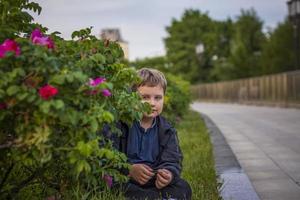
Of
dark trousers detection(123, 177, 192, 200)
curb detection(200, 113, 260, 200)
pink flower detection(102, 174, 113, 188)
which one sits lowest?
curb detection(200, 113, 260, 200)

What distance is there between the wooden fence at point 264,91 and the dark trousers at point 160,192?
1934 centimetres

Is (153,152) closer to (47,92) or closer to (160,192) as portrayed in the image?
(160,192)

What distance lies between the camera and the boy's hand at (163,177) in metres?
4.14

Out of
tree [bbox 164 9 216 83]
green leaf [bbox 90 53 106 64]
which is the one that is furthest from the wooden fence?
tree [bbox 164 9 216 83]

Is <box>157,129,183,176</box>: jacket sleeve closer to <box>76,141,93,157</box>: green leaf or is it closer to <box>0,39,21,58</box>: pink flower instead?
<box>76,141,93,157</box>: green leaf

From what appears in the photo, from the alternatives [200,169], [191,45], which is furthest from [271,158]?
[191,45]

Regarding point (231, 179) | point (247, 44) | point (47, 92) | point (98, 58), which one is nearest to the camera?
point (47, 92)

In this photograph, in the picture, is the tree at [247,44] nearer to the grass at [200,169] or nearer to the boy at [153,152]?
the grass at [200,169]

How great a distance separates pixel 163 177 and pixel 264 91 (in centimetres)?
2711

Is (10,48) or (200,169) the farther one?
(200,169)

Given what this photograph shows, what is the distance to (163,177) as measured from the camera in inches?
163

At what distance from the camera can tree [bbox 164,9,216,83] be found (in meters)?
71.2

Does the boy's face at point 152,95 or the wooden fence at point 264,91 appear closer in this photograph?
the boy's face at point 152,95

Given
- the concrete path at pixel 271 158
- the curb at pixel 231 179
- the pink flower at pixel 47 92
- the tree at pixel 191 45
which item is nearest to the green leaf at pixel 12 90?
the pink flower at pixel 47 92
